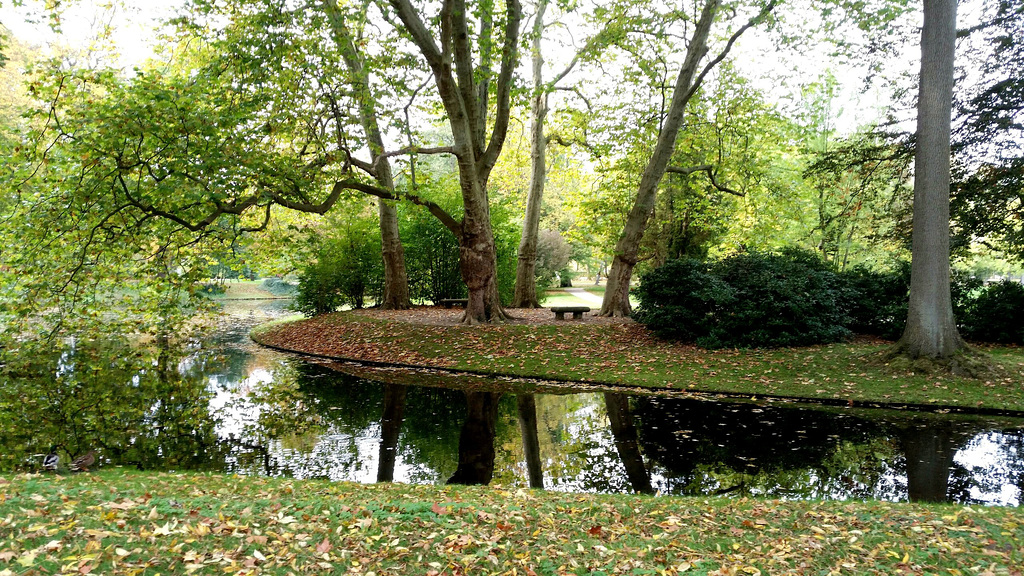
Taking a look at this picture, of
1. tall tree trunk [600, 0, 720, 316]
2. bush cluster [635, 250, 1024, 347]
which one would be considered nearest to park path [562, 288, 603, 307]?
tall tree trunk [600, 0, 720, 316]

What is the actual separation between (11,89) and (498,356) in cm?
2481

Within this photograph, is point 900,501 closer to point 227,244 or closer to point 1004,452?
point 1004,452

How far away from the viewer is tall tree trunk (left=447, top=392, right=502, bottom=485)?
730 cm

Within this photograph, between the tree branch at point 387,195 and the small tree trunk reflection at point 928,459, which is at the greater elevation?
the tree branch at point 387,195

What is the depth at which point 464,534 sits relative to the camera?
4.46 m

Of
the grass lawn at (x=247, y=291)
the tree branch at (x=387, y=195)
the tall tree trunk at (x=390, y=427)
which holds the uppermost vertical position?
the tree branch at (x=387, y=195)

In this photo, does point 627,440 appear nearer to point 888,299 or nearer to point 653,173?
point 653,173

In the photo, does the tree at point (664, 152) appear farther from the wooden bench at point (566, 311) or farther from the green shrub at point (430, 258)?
the green shrub at point (430, 258)

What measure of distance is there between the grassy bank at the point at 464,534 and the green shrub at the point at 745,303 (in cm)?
914

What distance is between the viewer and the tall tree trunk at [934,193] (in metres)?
11.3

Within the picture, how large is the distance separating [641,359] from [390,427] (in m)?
6.69

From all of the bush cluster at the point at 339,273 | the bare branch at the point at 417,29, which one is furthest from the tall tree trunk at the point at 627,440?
the bush cluster at the point at 339,273

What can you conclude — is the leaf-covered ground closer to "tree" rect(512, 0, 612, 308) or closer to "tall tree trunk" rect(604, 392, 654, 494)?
"tall tree trunk" rect(604, 392, 654, 494)

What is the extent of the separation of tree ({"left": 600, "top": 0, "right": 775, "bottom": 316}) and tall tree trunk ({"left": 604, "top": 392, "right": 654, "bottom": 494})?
7.42 meters
